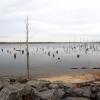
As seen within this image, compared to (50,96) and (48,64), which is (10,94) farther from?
(48,64)

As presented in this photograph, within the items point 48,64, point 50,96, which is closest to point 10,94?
point 50,96

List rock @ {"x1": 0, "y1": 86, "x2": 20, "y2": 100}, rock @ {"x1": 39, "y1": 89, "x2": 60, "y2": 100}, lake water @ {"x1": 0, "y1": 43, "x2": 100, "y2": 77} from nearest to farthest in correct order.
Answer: rock @ {"x1": 0, "y1": 86, "x2": 20, "y2": 100} < rock @ {"x1": 39, "y1": 89, "x2": 60, "y2": 100} < lake water @ {"x1": 0, "y1": 43, "x2": 100, "y2": 77}

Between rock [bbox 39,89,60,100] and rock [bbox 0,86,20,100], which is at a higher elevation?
rock [bbox 0,86,20,100]

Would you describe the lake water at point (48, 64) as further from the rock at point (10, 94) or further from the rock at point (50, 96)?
the rock at point (10, 94)

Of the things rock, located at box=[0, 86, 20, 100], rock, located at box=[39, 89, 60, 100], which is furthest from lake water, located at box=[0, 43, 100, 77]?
rock, located at box=[0, 86, 20, 100]

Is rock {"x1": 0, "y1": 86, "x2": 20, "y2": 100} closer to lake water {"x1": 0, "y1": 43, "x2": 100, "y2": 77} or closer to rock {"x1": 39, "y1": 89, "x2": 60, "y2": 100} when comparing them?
rock {"x1": 39, "y1": 89, "x2": 60, "y2": 100}

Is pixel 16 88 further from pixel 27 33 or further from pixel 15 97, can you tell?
pixel 27 33

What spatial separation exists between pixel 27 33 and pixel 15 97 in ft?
77.2

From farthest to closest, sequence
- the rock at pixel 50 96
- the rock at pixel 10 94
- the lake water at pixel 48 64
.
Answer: the lake water at pixel 48 64, the rock at pixel 50 96, the rock at pixel 10 94

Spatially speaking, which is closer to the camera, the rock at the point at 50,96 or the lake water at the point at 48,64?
the rock at the point at 50,96

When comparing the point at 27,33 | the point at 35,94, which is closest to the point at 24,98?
the point at 35,94

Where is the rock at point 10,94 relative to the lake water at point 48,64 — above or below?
above

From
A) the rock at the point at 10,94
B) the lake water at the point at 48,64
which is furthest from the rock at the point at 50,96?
the lake water at the point at 48,64

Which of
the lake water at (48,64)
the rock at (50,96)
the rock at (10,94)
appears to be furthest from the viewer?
the lake water at (48,64)
